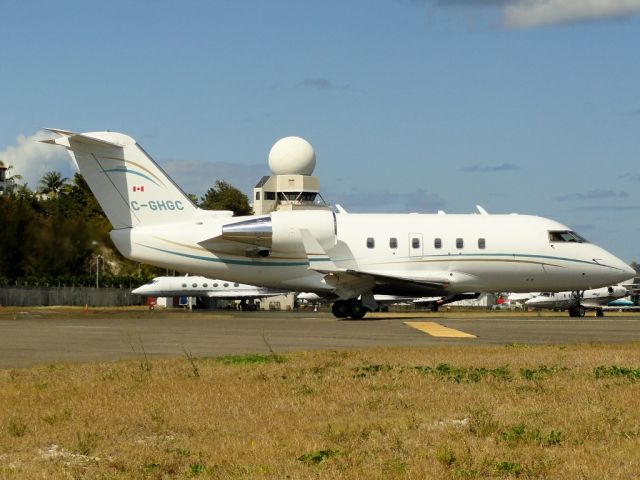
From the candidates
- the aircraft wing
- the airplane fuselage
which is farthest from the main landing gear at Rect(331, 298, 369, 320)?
the aircraft wing

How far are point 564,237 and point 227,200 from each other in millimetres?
95836

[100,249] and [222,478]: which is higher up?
[100,249]

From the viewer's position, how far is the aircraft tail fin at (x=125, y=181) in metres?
37.6

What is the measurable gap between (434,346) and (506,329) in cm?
784

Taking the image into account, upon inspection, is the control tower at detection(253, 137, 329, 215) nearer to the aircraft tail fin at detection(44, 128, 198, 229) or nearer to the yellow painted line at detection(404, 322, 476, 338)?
the aircraft tail fin at detection(44, 128, 198, 229)

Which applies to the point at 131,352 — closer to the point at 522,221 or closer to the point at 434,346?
the point at 434,346

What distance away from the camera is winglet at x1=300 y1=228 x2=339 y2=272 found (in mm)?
37875

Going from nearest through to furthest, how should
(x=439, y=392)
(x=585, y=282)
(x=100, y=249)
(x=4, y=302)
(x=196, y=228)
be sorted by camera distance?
(x=439, y=392) → (x=196, y=228) → (x=585, y=282) → (x=100, y=249) → (x=4, y=302)

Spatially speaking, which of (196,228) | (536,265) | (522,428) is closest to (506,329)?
(536,265)

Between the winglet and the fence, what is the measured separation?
1887 cm

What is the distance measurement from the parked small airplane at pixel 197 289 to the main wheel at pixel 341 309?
38825mm

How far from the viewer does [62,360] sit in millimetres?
18609

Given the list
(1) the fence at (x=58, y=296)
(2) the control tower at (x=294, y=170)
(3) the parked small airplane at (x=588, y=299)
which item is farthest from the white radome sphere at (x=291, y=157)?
(1) the fence at (x=58, y=296)

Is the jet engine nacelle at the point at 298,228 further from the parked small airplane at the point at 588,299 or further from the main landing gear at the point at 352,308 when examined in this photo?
the parked small airplane at the point at 588,299
